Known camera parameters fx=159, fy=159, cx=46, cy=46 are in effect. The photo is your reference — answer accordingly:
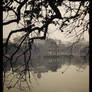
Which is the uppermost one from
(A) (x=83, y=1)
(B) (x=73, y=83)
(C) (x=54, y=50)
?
(A) (x=83, y=1)

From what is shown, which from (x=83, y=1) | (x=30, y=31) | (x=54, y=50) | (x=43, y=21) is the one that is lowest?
(x=54, y=50)

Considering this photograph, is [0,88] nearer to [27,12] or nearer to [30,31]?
[30,31]

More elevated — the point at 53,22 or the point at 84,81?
the point at 53,22

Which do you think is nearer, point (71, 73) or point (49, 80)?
point (71, 73)

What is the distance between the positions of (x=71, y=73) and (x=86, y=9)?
3.49m

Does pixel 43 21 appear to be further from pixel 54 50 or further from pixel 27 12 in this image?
pixel 54 50

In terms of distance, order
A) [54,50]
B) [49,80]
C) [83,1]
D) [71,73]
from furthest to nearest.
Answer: [49,80] → [71,73] → [54,50] → [83,1]

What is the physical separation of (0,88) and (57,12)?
5.09 ft

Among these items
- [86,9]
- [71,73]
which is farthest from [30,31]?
[71,73]

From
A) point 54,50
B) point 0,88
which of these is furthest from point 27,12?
point 54,50

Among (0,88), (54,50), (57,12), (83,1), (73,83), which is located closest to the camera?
(0,88)

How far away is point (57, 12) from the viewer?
276cm

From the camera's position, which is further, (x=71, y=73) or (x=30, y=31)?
(x=71, y=73)

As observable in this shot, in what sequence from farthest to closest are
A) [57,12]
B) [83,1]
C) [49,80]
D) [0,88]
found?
[49,80] < [57,12] < [83,1] < [0,88]
